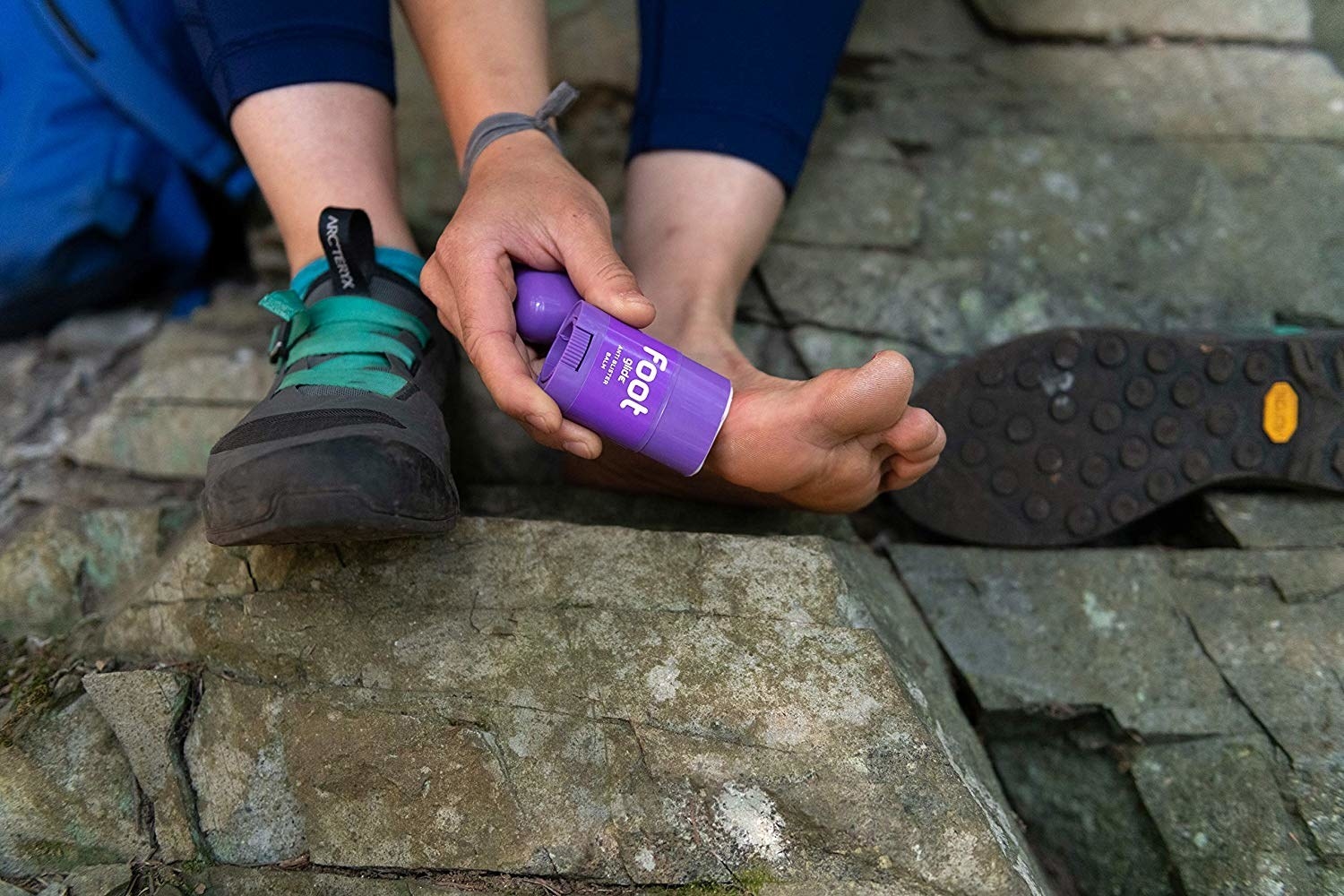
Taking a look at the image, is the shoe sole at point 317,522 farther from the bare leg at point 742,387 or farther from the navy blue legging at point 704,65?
the navy blue legging at point 704,65

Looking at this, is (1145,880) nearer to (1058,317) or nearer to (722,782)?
(722,782)

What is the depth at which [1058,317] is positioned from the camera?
5.87 feet

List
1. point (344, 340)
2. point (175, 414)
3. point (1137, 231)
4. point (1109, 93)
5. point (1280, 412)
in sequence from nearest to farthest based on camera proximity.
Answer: point (344, 340)
point (1280, 412)
point (175, 414)
point (1137, 231)
point (1109, 93)

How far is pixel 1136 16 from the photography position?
2203mm

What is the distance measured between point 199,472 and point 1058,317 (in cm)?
158

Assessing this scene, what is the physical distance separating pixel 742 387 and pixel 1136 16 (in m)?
1.64

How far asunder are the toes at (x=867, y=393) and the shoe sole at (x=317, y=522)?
0.47 meters

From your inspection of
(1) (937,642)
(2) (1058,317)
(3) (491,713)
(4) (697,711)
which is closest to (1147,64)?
(2) (1058,317)

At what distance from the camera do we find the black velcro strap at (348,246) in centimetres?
126

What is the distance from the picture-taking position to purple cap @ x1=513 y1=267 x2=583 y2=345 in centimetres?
111

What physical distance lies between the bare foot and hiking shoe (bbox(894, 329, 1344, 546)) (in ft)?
0.97

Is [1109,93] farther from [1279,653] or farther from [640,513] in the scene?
[640,513]

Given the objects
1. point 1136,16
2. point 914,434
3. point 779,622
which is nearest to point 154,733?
point 779,622

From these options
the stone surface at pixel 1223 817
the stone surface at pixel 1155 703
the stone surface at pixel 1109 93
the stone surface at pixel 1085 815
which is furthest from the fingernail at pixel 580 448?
the stone surface at pixel 1109 93
